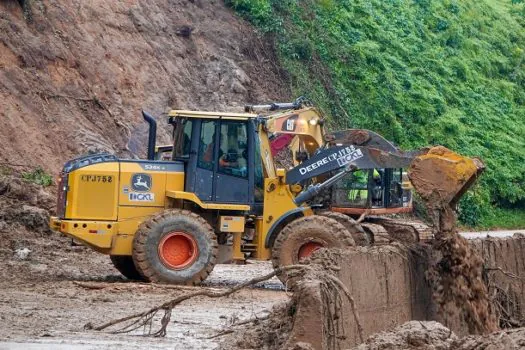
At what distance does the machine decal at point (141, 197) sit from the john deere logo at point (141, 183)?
0.25 ft

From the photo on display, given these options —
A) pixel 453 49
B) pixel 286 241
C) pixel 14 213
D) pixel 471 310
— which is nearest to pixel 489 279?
pixel 471 310

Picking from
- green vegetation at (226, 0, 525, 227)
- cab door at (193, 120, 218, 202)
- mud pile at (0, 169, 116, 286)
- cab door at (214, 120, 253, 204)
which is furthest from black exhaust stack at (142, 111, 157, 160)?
green vegetation at (226, 0, 525, 227)

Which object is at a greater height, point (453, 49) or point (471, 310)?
point (453, 49)

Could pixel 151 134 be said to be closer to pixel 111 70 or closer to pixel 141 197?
pixel 141 197

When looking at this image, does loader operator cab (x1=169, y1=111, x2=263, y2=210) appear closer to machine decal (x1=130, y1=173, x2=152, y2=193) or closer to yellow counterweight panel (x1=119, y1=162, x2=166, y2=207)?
yellow counterweight panel (x1=119, y1=162, x2=166, y2=207)

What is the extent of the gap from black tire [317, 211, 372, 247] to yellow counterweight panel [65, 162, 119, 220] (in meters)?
3.42

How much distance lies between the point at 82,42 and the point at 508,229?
1764 centimetres

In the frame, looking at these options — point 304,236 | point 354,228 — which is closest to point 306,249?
point 304,236

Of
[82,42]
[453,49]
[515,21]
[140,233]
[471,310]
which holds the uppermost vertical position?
[515,21]

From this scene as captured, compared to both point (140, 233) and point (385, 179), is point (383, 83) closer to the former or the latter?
point (385, 179)

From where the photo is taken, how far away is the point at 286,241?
18281 millimetres

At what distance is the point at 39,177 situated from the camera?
23984 mm

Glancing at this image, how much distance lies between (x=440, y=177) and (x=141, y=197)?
558cm

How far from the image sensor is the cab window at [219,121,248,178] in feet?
61.6
